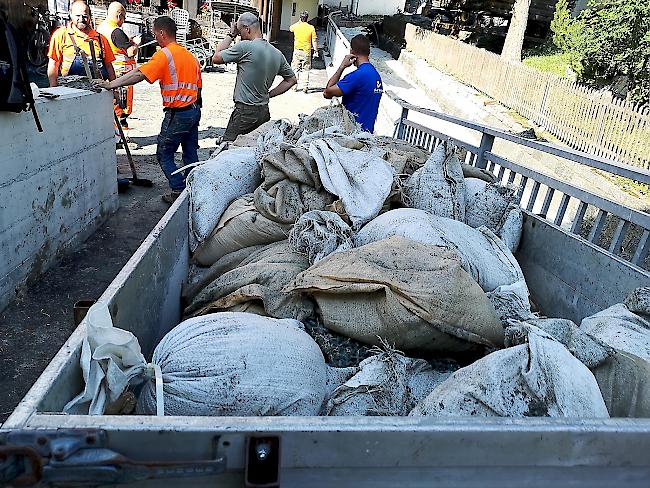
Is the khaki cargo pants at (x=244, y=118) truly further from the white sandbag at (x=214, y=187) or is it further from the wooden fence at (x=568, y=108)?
the wooden fence at (x=568, y=108)

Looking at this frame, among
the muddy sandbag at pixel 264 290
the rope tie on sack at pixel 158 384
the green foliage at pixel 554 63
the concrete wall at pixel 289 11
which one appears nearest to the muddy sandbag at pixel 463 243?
the muddy sandbag at pixel 264 290

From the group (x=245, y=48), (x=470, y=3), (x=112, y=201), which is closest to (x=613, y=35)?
(x=245, y=48)

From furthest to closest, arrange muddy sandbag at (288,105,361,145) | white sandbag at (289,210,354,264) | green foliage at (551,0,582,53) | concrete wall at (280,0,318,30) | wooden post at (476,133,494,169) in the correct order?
concrete wall at (280,0,318,30)
green foliage at (551,0,582,53)
wooden post at (476,133,494,169)
muddy sandbag at (288,105,361,145)
white sandbag at (289,210,354,264)

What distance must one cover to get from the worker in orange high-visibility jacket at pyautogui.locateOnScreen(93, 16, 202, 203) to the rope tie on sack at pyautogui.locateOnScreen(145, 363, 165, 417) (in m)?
4.32

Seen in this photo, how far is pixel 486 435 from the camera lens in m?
1.06

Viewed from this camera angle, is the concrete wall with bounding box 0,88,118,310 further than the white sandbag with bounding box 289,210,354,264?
Yes

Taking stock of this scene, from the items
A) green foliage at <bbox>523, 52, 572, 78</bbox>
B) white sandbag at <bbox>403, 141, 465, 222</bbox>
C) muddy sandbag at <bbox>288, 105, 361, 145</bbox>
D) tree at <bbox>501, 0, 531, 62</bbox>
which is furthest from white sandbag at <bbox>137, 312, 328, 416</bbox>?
tree at <bbox>501, 0, 531, 62</bbox>

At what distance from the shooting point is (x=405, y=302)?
5.86ft

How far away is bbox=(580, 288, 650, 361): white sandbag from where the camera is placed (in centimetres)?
180

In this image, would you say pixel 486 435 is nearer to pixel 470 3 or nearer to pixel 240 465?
pixel 240 465

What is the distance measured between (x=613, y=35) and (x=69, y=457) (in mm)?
15711

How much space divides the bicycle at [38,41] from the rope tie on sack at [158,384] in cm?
913

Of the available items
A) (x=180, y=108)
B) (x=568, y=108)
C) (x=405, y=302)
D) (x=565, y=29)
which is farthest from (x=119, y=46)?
(x=565, y=29)

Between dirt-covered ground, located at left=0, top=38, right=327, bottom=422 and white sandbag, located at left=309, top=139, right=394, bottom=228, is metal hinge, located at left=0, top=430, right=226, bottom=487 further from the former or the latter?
dirt-covered ground, located at left=0, top=38, right=327, bottom=422
